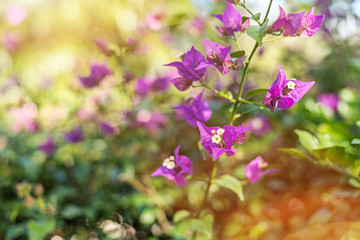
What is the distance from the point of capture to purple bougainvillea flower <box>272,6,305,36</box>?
0.54m

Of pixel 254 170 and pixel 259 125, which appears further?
pixel 259 125

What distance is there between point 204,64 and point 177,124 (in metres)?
0.87

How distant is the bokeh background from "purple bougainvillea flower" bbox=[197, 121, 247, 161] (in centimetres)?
17

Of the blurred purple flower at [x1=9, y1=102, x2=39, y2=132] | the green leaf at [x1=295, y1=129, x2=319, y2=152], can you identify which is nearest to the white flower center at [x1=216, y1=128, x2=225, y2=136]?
the green leaf at [x1=295, y1=129, x2=319, y2=152]

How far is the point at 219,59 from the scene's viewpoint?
578 mm

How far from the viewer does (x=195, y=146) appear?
1.34 meters

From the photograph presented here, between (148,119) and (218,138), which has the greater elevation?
(218,138)

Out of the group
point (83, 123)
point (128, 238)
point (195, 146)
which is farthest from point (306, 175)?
point (83, 123)

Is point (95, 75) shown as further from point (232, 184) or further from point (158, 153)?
point (232, 184)

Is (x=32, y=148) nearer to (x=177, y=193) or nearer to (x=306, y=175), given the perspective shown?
(x=177, y=193)

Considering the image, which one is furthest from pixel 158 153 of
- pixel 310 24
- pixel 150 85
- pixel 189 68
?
pixel 310 24

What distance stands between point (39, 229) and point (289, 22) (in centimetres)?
87

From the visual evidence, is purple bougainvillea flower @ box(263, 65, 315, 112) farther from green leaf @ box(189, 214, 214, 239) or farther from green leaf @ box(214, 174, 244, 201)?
green leaf @ box(189, 214, 214, 239)

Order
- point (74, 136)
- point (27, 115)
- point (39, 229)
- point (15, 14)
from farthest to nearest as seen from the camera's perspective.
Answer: point (15, 14) → point (27, 115) → point (74, 136) → point (39, 229)
